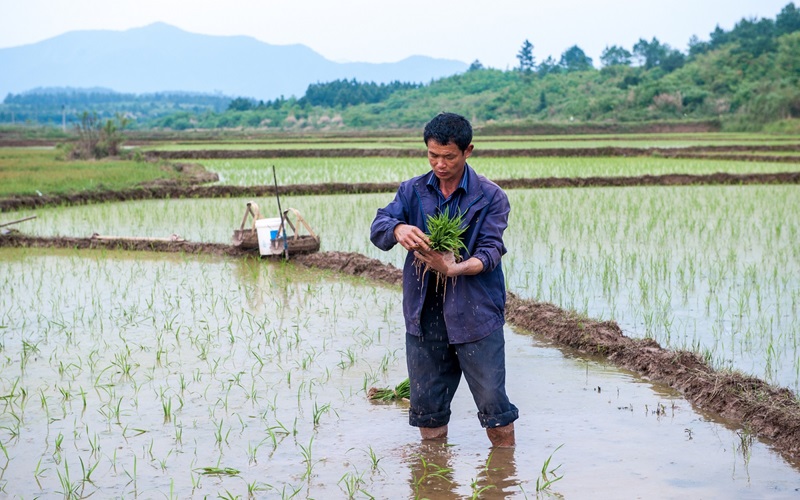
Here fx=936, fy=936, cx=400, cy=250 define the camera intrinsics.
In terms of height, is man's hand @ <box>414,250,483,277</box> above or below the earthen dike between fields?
above

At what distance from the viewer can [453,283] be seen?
3182mm

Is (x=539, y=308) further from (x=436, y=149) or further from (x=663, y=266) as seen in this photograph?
(x=436, y=149)

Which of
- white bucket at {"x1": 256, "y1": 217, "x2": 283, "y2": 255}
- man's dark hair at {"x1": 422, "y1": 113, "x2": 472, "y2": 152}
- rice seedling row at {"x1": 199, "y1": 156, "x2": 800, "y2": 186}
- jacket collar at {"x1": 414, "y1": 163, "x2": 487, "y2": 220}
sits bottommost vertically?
white bucket at {"x1": 256, "y1": 217, "x2": 283, "y2": 255}

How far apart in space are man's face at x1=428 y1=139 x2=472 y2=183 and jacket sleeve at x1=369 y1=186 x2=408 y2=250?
0.18 meters

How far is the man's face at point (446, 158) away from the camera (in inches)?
122

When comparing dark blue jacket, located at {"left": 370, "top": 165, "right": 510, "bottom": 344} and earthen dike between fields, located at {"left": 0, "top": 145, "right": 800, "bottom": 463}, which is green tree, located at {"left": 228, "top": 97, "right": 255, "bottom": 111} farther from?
dark blue jacket, located at {"left": 370, "top": 165, "right": 510, "bottom": 344}

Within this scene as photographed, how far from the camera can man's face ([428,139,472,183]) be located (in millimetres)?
3100

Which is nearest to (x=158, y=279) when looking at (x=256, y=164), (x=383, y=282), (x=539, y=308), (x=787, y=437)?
(x=383, y=282)

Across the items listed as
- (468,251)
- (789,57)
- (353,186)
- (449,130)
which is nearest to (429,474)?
(468,251)

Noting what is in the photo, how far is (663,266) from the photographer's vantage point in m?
7.58

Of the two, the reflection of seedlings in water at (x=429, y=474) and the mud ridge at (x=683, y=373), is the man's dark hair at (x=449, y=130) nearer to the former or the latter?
the reflection of seedlings in water at (x=429, y=474)

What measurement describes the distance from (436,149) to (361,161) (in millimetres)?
18424

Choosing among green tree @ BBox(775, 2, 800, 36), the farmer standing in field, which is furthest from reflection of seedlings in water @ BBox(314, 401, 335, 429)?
green tree @ BBox(775, 2, 800, 36)

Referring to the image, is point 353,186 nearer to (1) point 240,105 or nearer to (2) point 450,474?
(2) point 450,474
